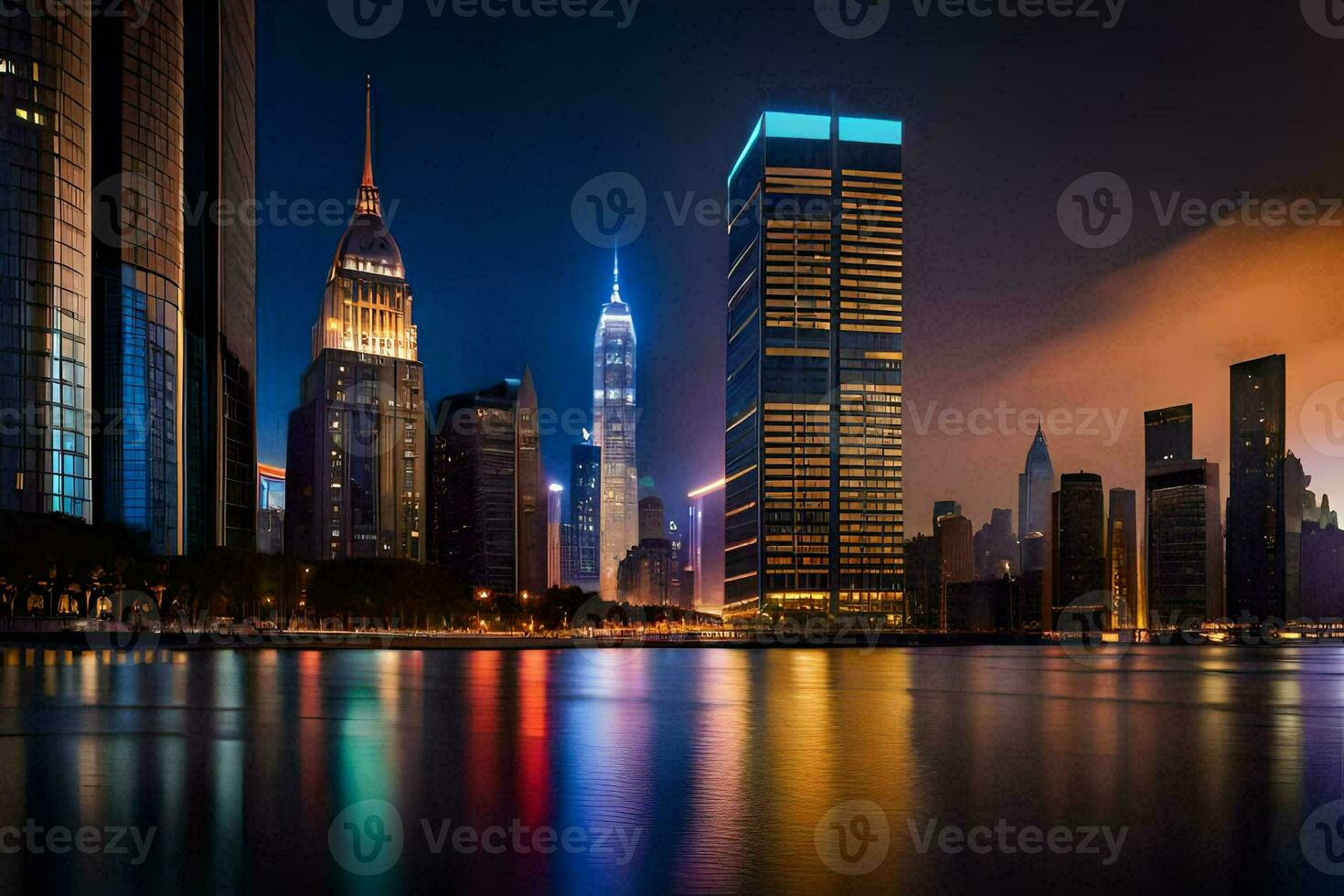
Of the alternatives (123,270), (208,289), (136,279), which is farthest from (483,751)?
(208,289)

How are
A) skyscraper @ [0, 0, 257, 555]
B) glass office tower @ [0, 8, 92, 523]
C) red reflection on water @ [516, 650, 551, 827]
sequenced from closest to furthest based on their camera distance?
red reflection on water @ [516, 650, 551, 827] → glass office tower @ [0, 8, 92, 523] → skyscraper @ [0, 0, 257, 555]

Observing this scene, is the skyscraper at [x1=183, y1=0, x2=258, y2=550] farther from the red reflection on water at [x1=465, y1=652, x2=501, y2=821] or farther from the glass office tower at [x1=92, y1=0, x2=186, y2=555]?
the red reflection on water at [x1=465, y1=652, x2=501, y2=821]

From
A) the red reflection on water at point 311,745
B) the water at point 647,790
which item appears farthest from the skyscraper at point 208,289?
the water at point 647,790

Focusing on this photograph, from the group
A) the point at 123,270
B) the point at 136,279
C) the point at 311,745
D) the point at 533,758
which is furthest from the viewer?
the point at 136,279

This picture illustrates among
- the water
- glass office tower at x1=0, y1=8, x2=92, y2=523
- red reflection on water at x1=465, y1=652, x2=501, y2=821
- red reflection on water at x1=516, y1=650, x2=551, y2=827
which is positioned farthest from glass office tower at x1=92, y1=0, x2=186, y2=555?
red reflection on water at x1=516, y1=650, x2=551, y2=827

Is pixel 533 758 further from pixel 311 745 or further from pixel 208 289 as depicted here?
pixel 208 289

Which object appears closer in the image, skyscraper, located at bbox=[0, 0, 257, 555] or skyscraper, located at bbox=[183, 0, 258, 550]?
skyscraper, located at bbox=[0, 0, 257, 555]

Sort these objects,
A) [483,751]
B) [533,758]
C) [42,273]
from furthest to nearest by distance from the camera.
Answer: [42,273] < [483,751] < [533,758]
